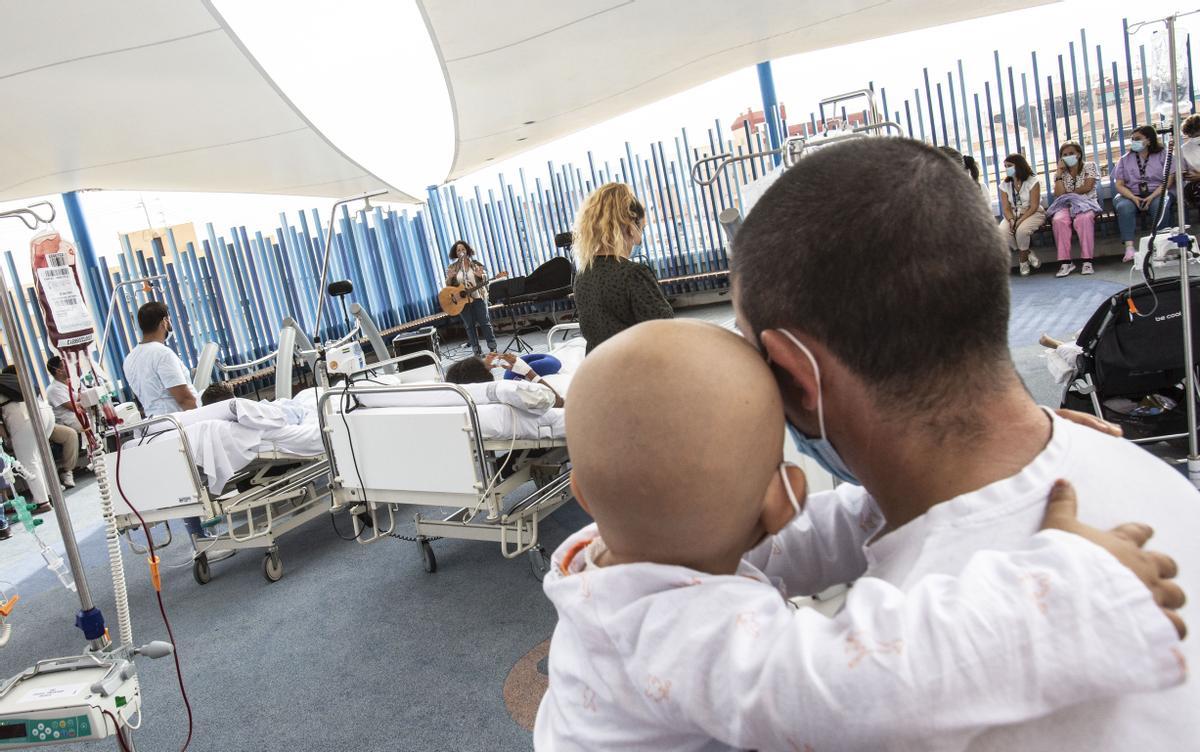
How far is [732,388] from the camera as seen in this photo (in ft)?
2.26

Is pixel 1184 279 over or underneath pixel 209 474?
over

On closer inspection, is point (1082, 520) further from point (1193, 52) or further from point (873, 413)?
point (1193, 52)

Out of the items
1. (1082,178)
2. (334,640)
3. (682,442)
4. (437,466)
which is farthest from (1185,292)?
(1082,178)

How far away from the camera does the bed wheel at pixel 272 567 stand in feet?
13.9

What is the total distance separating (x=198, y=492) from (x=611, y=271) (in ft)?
7.82

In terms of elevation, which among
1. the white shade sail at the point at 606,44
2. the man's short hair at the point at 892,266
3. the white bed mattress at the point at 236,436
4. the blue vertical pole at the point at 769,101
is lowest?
the white bed mattress at the point at 236,436

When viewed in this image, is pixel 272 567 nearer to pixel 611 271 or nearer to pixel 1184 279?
pixel 611 271

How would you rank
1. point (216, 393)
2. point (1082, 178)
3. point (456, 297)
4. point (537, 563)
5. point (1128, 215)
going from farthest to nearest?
point (456, 297)
point (1082, 178)
point (1128, 215)
point (216, 393)
point (537, 563)

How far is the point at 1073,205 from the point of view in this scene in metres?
8.52

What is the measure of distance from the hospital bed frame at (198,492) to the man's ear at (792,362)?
12.5 feet

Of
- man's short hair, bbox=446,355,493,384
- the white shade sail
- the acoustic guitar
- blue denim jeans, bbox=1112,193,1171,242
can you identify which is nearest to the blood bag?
man's short hair, bbox=446,355,493,384

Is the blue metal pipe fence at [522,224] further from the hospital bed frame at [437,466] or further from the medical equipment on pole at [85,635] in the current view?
the medical equipment on pole at [85,635]

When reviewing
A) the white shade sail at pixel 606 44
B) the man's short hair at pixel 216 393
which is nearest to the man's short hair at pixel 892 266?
the man's short hair at pixel 216 393

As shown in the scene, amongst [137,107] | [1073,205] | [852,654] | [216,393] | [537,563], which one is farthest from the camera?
[1073,205]
